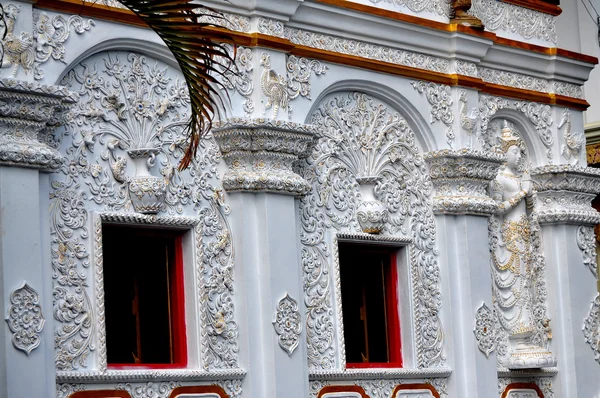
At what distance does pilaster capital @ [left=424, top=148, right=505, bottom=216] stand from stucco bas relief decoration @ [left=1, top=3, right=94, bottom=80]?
461 centimetres

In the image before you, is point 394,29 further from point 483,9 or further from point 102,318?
point 102,318

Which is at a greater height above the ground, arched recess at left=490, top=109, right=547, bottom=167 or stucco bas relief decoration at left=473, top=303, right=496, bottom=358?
arched recess at left=490, top=109, right=547, bottom=167

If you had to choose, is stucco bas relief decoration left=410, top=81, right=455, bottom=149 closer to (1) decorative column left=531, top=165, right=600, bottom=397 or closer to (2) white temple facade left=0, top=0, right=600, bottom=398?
(2) white temple facade left=0, top=0, right=600, bottom=398

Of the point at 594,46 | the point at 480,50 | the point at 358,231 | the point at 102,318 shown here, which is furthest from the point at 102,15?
the point at 594,46

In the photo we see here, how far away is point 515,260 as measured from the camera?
1514 cm

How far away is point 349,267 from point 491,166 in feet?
7.43

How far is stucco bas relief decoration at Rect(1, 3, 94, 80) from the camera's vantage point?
10.4 m

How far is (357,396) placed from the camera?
13.0 m

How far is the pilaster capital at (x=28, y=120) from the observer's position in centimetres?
1021

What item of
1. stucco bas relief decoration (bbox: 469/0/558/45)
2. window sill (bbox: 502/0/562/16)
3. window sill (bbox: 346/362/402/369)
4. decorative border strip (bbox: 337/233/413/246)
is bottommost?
window sill (bbox: 346/362/402/369)

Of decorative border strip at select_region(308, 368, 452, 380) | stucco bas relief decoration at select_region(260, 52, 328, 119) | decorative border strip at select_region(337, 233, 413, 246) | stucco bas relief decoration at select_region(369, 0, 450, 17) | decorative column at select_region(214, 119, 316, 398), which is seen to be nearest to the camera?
decorative column at select_region(214, 119, 316, 398)

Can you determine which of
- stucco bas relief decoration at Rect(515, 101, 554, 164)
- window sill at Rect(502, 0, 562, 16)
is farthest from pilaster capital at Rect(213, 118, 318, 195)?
window sill at Rect(502, 0, 562, 16)

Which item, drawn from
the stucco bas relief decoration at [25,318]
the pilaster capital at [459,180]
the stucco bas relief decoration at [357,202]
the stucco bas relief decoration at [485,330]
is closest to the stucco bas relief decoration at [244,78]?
the stucco bas relief decoration at [357,202]

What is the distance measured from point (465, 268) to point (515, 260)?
1109 millimetres
